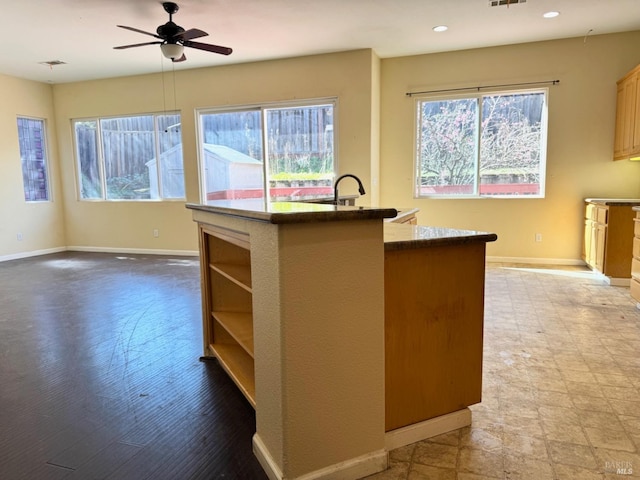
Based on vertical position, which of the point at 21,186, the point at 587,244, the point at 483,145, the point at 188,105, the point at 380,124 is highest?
the point at 188,105

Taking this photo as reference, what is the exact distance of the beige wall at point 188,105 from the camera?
19.2 ft

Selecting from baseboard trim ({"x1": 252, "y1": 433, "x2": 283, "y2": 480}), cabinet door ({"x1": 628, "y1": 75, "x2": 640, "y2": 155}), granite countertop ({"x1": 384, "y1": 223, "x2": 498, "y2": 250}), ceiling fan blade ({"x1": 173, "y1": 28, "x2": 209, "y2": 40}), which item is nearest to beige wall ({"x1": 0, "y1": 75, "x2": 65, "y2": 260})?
ceiling fan blade ({"x1": 173, "y1": 28, "x2": 209, "y2": 40})

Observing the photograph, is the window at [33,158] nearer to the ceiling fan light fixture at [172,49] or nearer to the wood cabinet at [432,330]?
the ceiling fan light fixture at [172,49]

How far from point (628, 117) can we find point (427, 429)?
5.02m

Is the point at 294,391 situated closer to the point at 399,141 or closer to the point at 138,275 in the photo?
Answer: the point at 138,275

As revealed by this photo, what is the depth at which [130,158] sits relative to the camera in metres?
7.29

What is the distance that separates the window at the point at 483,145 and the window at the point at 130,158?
404 centimetres

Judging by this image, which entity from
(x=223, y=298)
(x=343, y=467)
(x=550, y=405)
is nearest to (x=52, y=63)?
(x=223, y=298)

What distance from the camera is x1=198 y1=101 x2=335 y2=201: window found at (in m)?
6.23

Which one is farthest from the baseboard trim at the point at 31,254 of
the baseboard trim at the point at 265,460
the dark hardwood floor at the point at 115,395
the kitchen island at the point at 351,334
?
the baseboard trim at the point at 265,460

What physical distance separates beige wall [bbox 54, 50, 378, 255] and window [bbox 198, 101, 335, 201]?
18 cm

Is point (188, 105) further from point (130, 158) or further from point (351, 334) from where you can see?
point (351, 334)

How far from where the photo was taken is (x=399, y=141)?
20.5 ft

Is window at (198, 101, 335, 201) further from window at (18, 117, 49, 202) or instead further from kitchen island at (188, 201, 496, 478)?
kitchen island at (188, 201, 496, 478)
